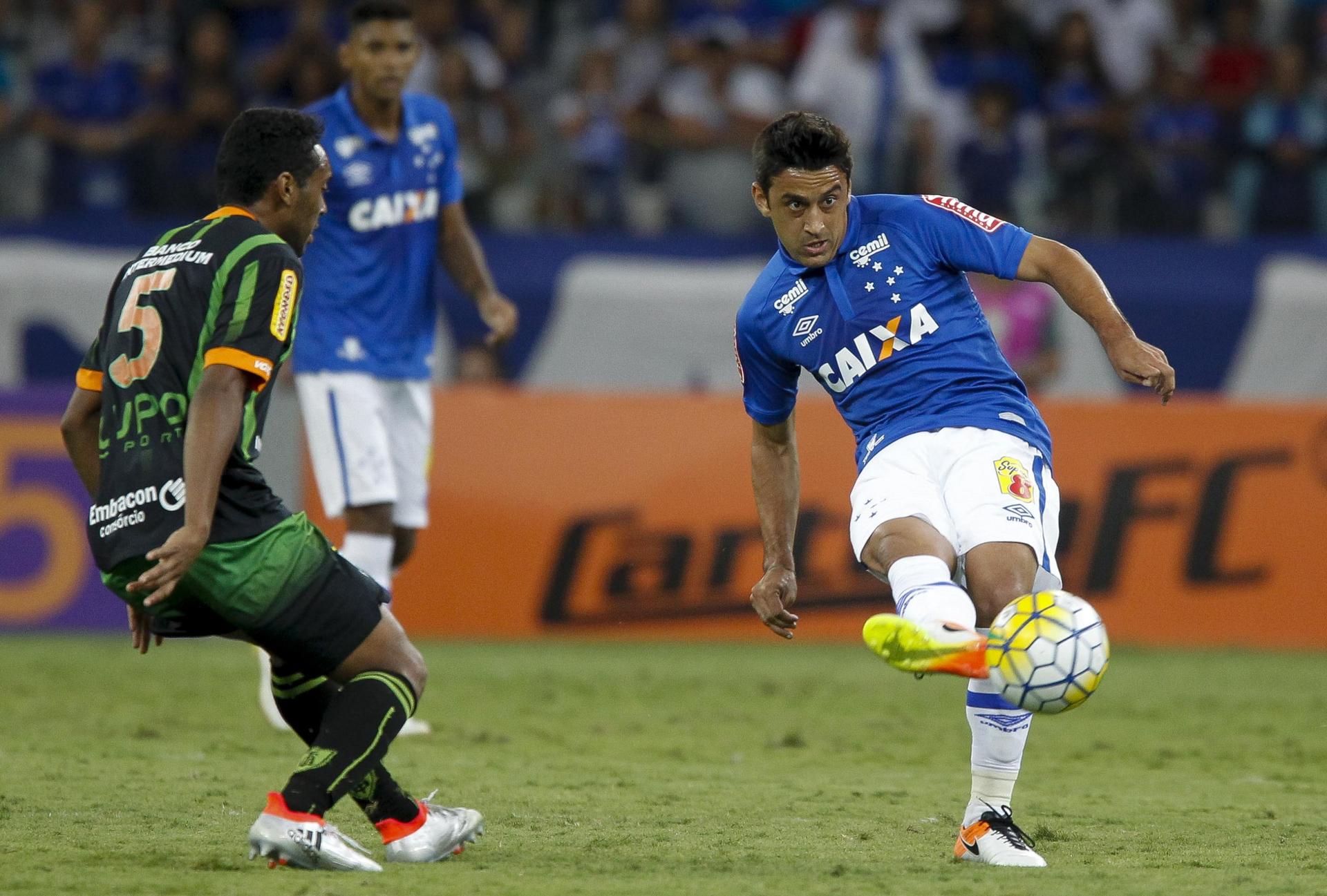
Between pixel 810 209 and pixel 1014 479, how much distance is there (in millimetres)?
1009

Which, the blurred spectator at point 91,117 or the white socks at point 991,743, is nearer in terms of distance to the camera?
the white socks at point 991,743

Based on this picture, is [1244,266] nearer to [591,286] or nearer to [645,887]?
[591,286]

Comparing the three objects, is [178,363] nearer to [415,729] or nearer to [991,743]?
[991,743]

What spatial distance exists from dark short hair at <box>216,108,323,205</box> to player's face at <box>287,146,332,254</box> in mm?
26

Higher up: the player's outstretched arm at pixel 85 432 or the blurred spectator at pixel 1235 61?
the blurred spectator at pixel 1235 61

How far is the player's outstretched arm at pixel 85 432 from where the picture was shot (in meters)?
4.71

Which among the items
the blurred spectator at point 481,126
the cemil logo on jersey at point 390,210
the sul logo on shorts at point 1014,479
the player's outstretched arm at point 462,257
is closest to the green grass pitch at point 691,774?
the sul logo on shorts at point 1014,479

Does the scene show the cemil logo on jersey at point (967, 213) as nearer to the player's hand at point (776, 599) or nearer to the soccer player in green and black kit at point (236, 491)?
the player's hand at point (776, 599)

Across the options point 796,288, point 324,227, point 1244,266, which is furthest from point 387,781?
point 1244,266

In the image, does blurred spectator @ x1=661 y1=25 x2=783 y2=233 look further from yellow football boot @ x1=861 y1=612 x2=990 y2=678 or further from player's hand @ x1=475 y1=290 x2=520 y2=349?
yellow football boot @ x1=861 y1=612 x2=990 y2=678

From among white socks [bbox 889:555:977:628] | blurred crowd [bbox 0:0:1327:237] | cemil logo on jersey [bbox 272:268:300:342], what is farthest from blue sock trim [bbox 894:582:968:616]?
blurred crowd [bbox 0:0:1327:237]

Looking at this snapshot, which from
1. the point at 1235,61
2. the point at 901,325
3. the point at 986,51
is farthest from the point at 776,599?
the point at 1235,61

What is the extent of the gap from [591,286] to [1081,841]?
8.63 m

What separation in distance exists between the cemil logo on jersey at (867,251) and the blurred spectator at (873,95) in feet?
26.4
